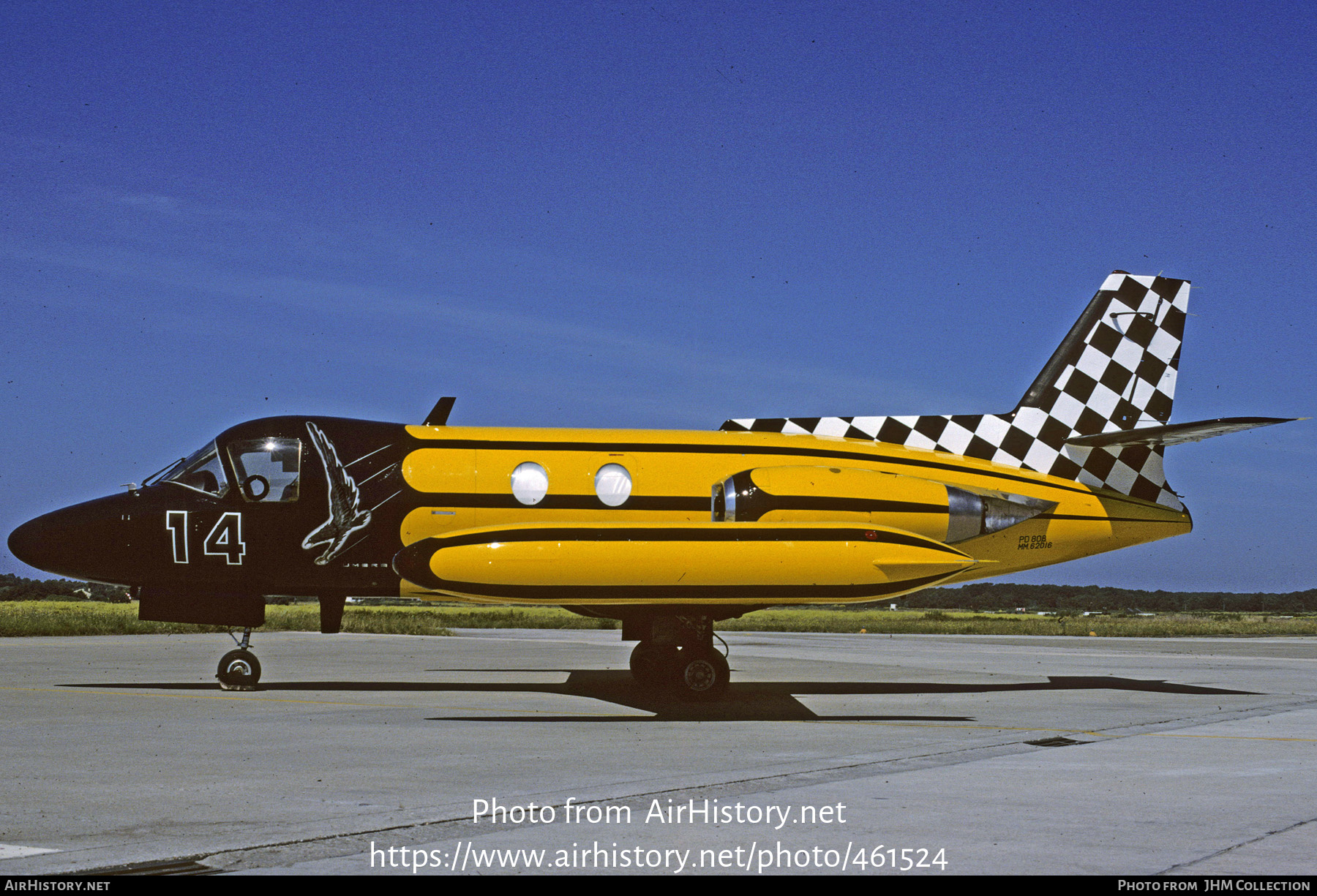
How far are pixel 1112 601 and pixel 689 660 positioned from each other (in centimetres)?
16637

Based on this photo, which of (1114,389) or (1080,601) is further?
(1080,601)

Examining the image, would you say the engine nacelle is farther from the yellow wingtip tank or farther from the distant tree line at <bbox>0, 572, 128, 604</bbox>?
the distant tree line at <bbox>0, 572, 128, 604</bbox>

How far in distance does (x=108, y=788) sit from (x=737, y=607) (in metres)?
7.86

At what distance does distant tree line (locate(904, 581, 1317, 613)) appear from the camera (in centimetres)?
15462

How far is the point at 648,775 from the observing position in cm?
918

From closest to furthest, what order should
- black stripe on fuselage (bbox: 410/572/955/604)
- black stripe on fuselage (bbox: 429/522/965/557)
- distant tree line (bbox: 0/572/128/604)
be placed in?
black stripe on fuselage (bbox: 410/572/955/604)
black stripe on fuselage (bbox: 429/522/965/557)
distant tree line (bbox: 0/572/128/604)

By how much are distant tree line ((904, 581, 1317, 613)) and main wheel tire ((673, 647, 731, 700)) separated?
132237 mm

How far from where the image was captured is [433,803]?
787 cm

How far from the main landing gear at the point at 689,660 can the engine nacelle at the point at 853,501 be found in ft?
4.69

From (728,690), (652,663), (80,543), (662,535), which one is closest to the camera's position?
(662,535)

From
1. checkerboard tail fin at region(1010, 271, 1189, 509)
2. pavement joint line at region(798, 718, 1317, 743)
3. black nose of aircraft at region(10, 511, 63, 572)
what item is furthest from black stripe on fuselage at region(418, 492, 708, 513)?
checkerboard tail fin at region(1010, 271, 1189, 509)

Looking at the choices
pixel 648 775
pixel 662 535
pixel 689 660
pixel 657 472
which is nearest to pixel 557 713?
pixel 689 660

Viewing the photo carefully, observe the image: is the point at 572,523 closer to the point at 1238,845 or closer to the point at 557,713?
the point at 557,713

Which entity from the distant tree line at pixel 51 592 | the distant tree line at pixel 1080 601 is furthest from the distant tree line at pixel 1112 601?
the distant tree line at pixel 51 592
